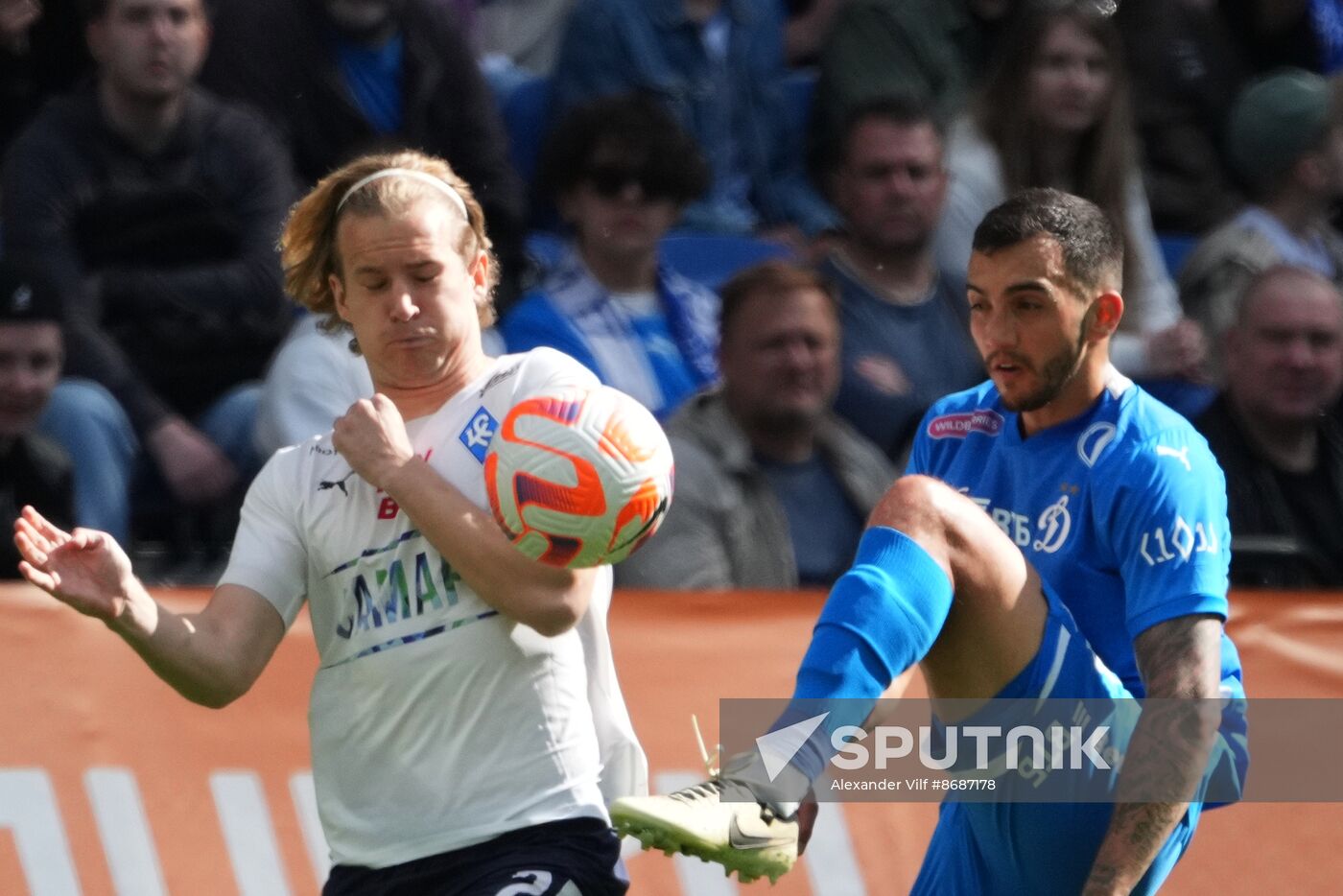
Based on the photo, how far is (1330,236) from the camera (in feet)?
24.6

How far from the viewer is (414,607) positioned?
12.1 ft

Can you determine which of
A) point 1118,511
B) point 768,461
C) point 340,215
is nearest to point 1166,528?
point 1118,511

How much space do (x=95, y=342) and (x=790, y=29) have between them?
3006mm

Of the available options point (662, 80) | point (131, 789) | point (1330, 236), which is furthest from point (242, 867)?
point (1330, 236)

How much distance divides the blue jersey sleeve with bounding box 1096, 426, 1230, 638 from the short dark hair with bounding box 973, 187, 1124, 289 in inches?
14.3

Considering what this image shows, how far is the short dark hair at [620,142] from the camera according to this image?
6438 mm

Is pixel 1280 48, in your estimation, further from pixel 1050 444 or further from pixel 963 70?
pixel 1050 444

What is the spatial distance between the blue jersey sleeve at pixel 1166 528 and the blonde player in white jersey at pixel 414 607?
1.03 metres

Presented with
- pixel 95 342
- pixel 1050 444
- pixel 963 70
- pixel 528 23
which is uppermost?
pixel 528 23

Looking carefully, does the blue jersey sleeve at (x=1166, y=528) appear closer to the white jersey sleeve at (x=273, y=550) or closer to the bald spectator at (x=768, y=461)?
the white jersey sleeve at (x=273, y=550)

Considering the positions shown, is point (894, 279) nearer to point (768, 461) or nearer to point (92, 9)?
point (768, 461)

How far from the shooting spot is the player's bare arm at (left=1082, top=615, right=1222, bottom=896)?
149 inches

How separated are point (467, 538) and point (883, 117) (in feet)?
11.7

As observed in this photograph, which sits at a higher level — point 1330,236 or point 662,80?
point 662,80
